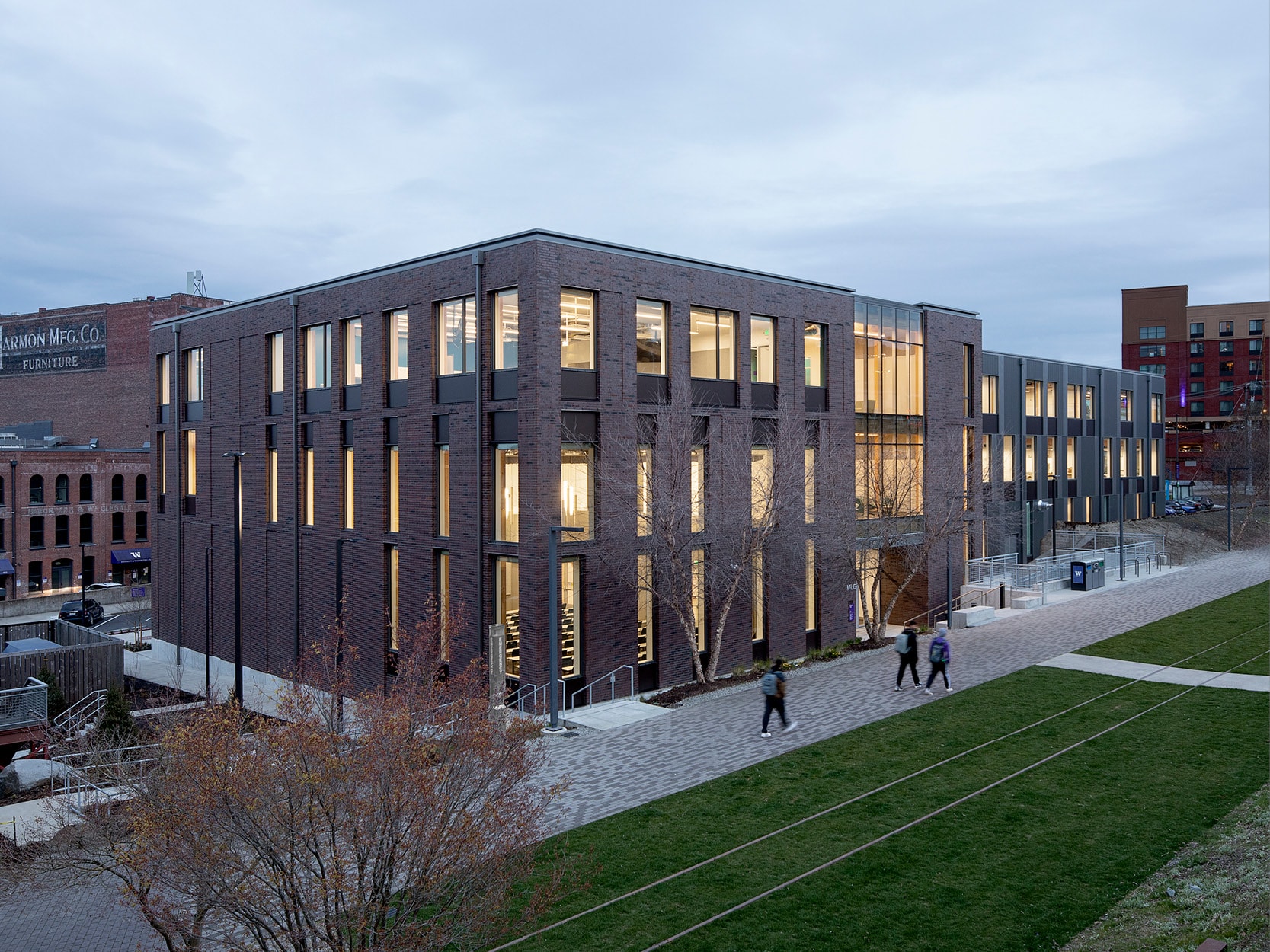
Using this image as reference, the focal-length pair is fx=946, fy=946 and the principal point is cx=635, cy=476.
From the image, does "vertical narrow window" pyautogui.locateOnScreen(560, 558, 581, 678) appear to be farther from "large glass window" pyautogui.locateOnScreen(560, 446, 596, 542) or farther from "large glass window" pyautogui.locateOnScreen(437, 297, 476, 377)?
"large glass window" pyautogui.locateOnScreen(437, 297, 476, 377)

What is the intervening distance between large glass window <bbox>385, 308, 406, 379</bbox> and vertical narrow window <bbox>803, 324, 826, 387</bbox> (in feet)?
41.2

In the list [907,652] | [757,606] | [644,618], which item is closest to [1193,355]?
[757,606]

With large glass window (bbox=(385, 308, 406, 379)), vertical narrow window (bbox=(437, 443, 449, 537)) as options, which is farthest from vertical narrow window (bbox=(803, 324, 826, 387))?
large glass window (bbox=(385, 308, 406, 379))

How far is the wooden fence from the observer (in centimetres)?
2762

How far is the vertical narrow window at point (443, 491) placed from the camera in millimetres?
26594

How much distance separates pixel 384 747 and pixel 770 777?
32.8 feet

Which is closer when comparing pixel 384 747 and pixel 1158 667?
pixel 384 747

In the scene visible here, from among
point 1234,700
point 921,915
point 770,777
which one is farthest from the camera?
point 1234,700

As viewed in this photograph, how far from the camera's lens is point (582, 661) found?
960 inches

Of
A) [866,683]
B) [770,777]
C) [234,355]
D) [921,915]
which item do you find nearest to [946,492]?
[866,683]

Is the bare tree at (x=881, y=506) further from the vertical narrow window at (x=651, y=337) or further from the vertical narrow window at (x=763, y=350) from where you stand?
the vertical narrow window at (x=651, y=337)

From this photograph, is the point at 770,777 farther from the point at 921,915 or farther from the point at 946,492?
the point at 946,492

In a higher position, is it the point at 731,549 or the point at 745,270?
the point at 745,270

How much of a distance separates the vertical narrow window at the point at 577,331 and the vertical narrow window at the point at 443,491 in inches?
187
